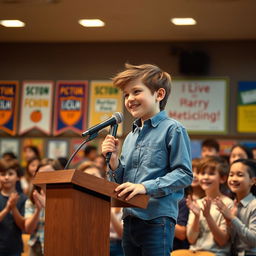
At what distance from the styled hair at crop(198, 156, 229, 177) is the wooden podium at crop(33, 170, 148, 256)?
6.58ft

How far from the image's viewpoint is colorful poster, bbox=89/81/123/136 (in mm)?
7477

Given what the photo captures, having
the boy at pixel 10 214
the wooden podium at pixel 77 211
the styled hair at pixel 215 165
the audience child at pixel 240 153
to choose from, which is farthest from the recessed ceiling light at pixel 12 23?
the wooden podium at pixel 77 211

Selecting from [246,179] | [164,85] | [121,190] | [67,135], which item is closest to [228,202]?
[246,179]

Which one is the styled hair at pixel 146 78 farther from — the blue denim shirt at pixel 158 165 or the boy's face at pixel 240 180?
the boy's face at pixel 240 180

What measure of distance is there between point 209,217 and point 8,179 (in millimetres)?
1701

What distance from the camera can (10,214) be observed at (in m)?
4.45

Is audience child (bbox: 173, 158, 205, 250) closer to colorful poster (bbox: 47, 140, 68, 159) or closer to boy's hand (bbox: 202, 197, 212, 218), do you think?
boy's hand (bbox: 202, 197, 212, 218)

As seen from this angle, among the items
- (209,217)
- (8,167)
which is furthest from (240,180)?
(8,167)

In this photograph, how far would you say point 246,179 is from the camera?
3830 millimetres

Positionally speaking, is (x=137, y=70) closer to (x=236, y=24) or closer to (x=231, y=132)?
(x=236, y=24)

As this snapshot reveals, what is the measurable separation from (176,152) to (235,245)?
1.55 metres

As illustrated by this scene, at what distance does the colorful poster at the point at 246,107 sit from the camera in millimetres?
7055

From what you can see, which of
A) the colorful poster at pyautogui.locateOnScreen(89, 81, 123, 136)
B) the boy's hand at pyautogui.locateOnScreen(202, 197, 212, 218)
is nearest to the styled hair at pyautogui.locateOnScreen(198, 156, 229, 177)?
the boy's hand at pyautogui.locateOnScreen(202, 197, 212, 218)

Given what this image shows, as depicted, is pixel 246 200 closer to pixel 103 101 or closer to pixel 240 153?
pixel 240 153
